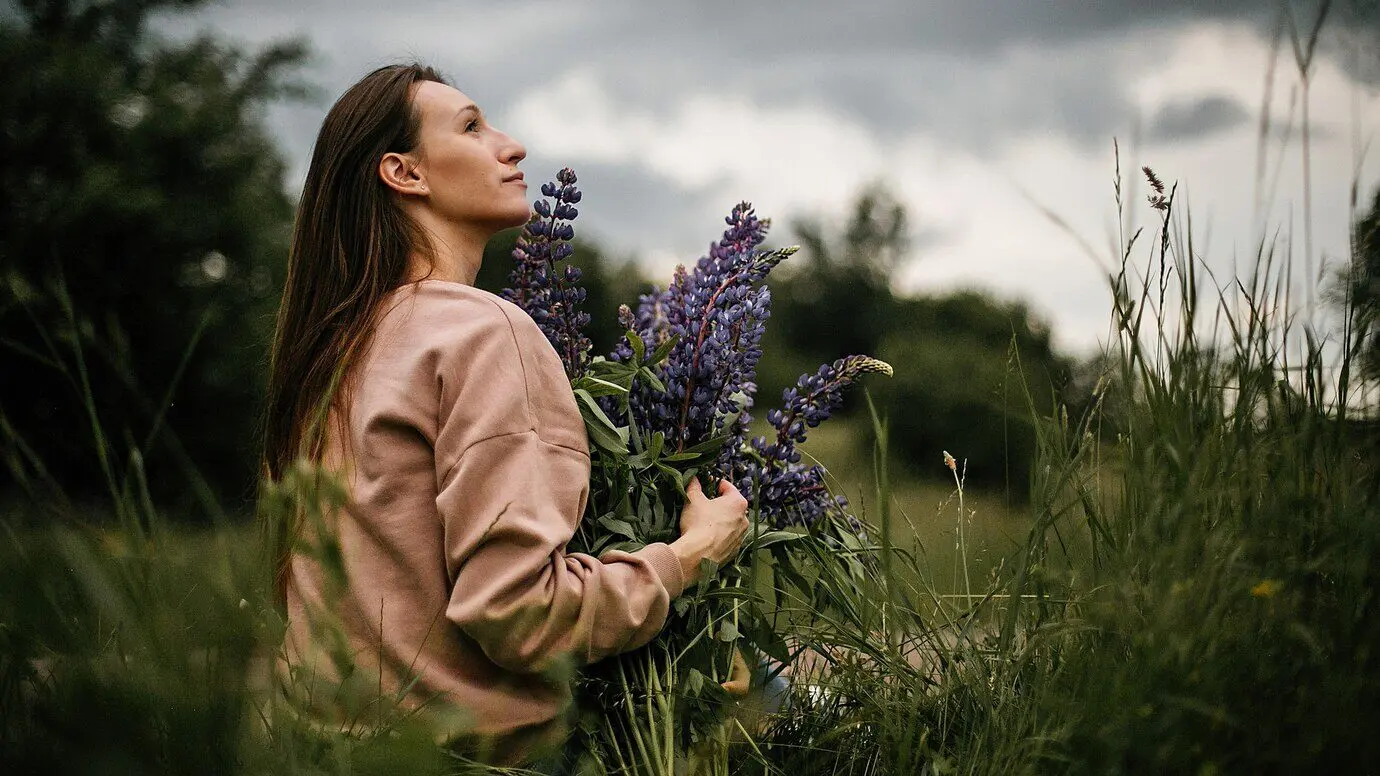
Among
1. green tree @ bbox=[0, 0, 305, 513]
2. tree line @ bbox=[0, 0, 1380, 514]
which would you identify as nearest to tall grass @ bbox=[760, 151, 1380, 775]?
tree line @ bbox=[0, 0, 1380, 514]

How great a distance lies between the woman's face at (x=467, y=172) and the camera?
7.10ft

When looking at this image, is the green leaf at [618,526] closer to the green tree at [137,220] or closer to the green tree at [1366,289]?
the green tree at [1366,289]

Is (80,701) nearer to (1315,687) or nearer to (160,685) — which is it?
(160,685)

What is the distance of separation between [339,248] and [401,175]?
20cm

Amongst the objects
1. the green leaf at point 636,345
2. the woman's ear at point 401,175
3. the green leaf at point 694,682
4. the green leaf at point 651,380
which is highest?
the woman's ear at point 401,175

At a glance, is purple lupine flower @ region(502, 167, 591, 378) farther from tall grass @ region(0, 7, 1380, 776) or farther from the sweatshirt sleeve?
tall grass @ region(0, 7, 1380, 776)

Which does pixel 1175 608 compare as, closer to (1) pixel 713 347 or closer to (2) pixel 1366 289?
(2) pixel 1366 289

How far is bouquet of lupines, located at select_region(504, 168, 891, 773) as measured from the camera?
6.12ft

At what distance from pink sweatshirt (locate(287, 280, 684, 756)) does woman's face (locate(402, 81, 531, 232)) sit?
360mm

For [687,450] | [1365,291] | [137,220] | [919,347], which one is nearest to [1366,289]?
[1365,291]

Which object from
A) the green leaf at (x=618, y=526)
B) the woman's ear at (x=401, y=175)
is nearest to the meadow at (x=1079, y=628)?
the green leaf at (x=618, y=526)

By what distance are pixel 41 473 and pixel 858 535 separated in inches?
61.3

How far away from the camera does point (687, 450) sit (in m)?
2.08

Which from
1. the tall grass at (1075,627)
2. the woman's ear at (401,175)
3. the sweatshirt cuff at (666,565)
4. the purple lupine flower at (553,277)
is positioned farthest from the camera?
the purple lupine flower at (553,277)
